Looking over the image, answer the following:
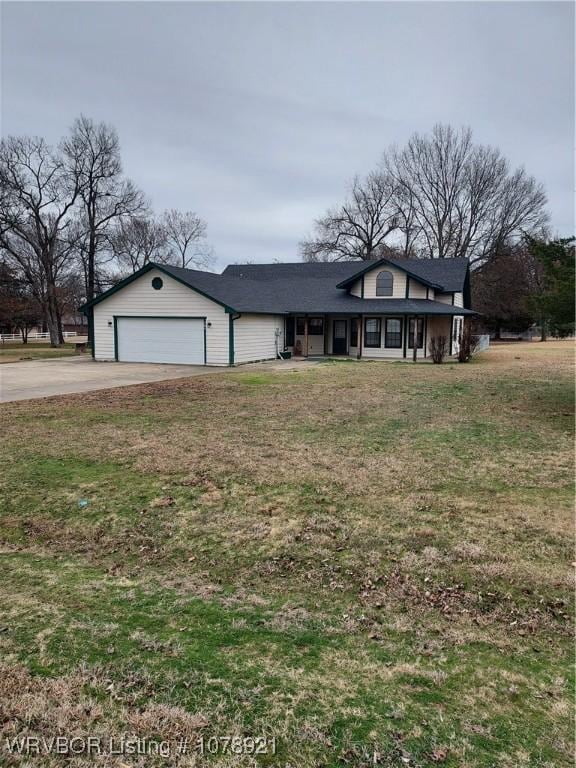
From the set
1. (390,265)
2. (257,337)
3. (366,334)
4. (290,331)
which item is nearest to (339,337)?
(366,334)

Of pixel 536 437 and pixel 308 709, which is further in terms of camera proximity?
pixel 536 437

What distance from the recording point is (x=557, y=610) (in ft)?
10.7

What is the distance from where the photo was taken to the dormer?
79.2 feet

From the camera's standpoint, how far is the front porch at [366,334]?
79.3 ft

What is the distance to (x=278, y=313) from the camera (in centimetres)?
2338

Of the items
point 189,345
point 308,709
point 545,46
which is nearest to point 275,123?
point 189,345

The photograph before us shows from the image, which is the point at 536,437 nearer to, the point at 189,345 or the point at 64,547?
the point at 64,547

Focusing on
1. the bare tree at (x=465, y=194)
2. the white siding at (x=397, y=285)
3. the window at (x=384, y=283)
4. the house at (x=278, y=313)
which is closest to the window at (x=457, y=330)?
the house at (x=278, y=313)

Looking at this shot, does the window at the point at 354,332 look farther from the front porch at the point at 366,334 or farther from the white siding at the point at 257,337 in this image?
the white siding at the point at 257,337

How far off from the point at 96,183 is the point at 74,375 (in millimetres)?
23652

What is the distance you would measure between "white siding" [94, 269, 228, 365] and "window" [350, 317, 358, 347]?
7690 mm

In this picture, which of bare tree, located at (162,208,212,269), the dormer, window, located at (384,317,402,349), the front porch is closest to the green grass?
the front porch

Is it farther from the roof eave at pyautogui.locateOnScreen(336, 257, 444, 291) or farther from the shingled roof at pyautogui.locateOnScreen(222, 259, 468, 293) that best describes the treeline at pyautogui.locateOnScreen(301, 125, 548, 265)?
the roof eave at pyautogui.locateOnScreen(336, 257, 444, 291)

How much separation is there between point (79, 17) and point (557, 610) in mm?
15824
